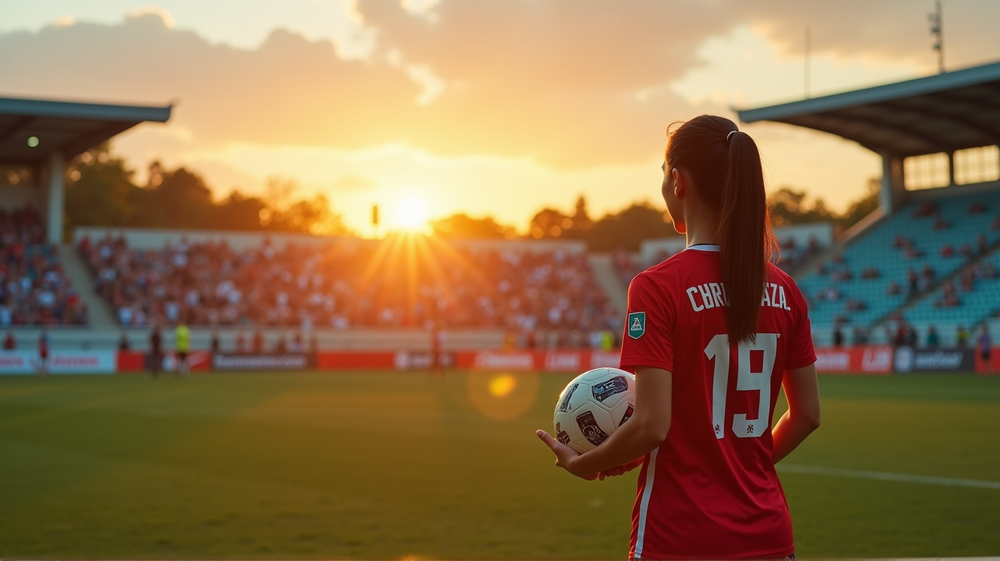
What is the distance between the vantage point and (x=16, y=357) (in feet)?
126

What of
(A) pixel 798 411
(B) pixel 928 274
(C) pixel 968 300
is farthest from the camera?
(B) pixel 928 274

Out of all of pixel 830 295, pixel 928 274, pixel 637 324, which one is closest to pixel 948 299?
pixel 928 274

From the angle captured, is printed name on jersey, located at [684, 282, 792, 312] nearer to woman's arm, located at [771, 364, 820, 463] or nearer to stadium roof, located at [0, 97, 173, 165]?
woman's arm, located at [771, 364, 820, 463]

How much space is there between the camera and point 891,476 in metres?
11.8

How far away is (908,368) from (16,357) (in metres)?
35.7

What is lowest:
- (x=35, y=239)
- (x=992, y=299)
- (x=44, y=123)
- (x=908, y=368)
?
(x=908, y=368)

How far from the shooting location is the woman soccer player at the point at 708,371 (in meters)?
2.77


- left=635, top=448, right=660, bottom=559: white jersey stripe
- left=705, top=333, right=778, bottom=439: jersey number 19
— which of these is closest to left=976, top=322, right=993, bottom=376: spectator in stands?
left=705, top=333, right=778, bottom=439: jersey number 19

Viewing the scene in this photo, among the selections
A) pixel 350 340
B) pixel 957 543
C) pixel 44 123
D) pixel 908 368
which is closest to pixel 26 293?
pixel 44 123

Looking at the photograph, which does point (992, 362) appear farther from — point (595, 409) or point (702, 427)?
point (702, 427)

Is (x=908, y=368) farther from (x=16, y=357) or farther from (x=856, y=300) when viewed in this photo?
(x=16, y=357)

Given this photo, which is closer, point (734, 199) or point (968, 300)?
point (734, 199)

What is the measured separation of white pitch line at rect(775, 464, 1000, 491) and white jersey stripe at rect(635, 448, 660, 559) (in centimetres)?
935

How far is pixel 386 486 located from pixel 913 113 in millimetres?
41133
